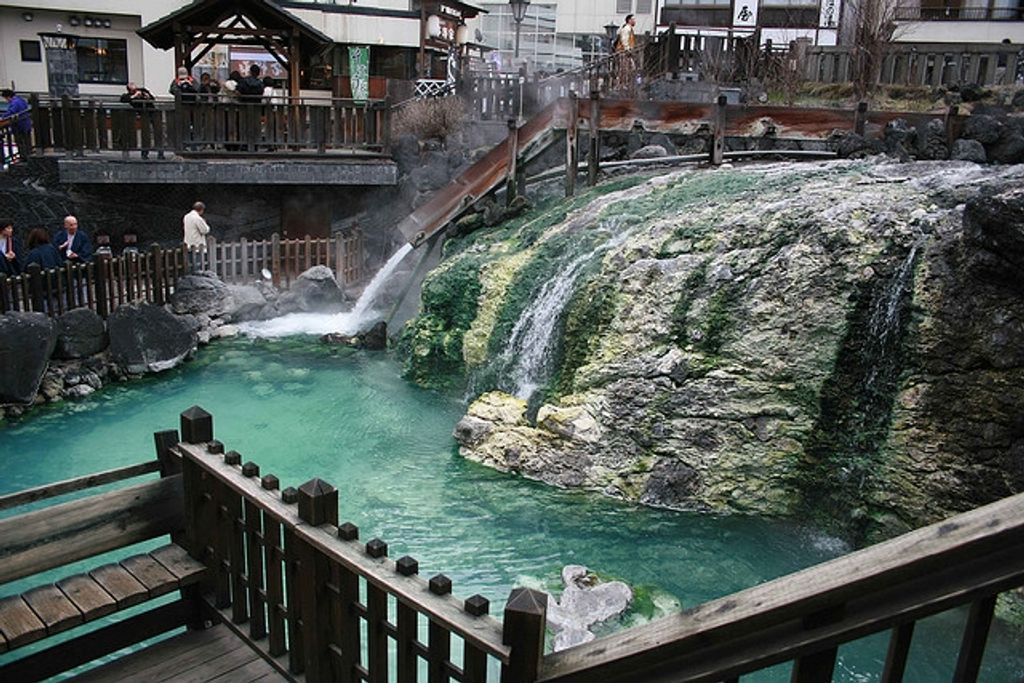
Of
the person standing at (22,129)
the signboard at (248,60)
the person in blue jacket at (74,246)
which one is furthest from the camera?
the signboard at (248,60)

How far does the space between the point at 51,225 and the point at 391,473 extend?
11160 mm

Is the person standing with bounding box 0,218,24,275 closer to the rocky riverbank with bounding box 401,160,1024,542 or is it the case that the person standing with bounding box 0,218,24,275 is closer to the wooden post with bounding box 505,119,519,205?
the rocky riverbank with bounding box 401,160,1024,542

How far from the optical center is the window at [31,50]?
25.0 meters

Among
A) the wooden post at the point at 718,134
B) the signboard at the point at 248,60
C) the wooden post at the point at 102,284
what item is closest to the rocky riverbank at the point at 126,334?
the wooden post at the point at 102,284

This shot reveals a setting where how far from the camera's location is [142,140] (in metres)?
16.8

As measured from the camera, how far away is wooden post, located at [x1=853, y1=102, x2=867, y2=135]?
1240 centimetres

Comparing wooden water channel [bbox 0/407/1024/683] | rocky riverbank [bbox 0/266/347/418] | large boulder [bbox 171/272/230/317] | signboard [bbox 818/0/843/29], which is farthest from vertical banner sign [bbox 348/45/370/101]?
wooden water channel [bbox 0/407/1024/683]

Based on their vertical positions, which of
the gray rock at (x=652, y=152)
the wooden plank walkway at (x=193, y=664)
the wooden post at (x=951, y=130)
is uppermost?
the wooden post at (x=951, y=130)

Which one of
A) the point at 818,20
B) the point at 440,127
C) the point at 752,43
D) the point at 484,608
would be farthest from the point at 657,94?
the point at 484,608

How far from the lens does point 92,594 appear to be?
4.25 meters

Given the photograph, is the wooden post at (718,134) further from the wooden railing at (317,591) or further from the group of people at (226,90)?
the wooden railing at (317,591)

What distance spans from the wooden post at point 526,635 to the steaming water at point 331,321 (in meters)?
12.1

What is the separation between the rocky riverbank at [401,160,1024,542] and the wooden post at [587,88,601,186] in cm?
318

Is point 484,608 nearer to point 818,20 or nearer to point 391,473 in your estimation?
point 391,473
